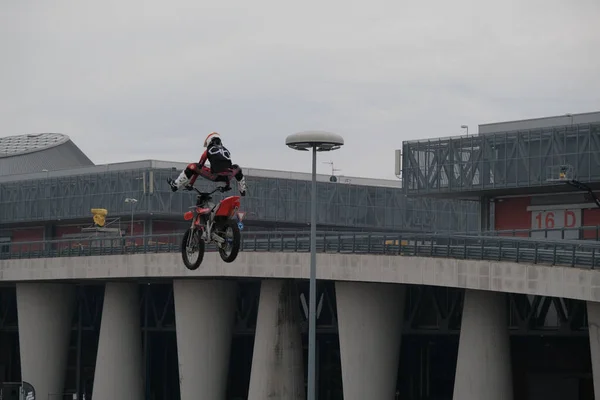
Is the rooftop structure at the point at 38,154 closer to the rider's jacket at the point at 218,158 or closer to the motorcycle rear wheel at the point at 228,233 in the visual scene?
the motorcycle rear wheel at the point at 228,233

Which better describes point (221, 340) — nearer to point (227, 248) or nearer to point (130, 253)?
point (130, 253)

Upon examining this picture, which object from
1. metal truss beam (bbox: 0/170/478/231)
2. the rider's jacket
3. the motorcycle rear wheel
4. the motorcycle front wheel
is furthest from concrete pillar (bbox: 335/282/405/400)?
metal truss beam (bbox: 0/170/478/231)

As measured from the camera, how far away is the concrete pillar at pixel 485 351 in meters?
63.6

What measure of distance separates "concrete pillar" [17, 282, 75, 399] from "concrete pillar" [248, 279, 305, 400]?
Answer: 2358 cm

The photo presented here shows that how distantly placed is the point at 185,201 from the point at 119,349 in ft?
126

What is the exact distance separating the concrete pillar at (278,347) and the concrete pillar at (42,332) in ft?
77.4

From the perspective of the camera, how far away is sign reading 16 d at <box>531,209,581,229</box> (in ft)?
284

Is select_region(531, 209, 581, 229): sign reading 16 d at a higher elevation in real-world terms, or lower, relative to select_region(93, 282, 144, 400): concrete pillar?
higher

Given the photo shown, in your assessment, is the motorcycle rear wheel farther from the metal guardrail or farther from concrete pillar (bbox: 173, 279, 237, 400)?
concrete pillar (bbox: 173, 279, 237, 400)

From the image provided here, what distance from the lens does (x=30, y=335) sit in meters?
95.2

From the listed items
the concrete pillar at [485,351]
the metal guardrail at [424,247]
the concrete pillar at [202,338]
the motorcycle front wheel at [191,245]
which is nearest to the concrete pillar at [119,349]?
the metal guardrail at [424,247]

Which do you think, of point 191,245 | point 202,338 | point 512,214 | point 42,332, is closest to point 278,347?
point 202,338

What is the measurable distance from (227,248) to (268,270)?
42.6 m

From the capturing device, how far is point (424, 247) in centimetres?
6550
